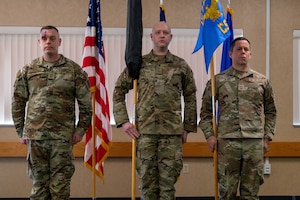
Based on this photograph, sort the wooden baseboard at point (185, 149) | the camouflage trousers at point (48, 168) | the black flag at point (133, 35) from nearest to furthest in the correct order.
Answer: the camouflage trousers at point (48, 168) → the black flag at point (133, 35) → the wooden baseboard at point (185, 149)

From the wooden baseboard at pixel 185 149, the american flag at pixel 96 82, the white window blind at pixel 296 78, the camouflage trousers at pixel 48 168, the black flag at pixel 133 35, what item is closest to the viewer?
the camouflage trousers at pixel 48 168

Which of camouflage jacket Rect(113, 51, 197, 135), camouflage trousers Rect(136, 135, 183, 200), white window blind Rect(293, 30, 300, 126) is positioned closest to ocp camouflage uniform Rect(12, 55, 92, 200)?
camouflage jacket Rect(113, 51, 197, 135)

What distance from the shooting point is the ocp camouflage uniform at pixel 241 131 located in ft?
9.30

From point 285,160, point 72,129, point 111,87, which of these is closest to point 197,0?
point 111,87

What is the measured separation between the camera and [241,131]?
2.84m

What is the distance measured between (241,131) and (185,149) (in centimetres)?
164

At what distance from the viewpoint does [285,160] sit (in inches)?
180

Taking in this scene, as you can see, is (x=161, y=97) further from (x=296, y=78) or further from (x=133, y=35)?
(x=296, y=78)

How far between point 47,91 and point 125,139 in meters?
1.80

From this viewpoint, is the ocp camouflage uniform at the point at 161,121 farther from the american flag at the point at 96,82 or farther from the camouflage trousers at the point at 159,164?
the american flag at the point at 96,82

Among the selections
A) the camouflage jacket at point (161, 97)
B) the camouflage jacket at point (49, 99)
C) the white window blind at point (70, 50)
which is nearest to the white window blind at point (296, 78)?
the white window blind at point (70, 50)

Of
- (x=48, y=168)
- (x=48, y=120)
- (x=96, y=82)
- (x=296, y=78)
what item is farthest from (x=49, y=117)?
(x=296, y=78)

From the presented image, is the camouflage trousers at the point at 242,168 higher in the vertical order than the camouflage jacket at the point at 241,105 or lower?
lower

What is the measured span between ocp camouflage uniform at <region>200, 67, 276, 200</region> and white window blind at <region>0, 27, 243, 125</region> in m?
1.60
